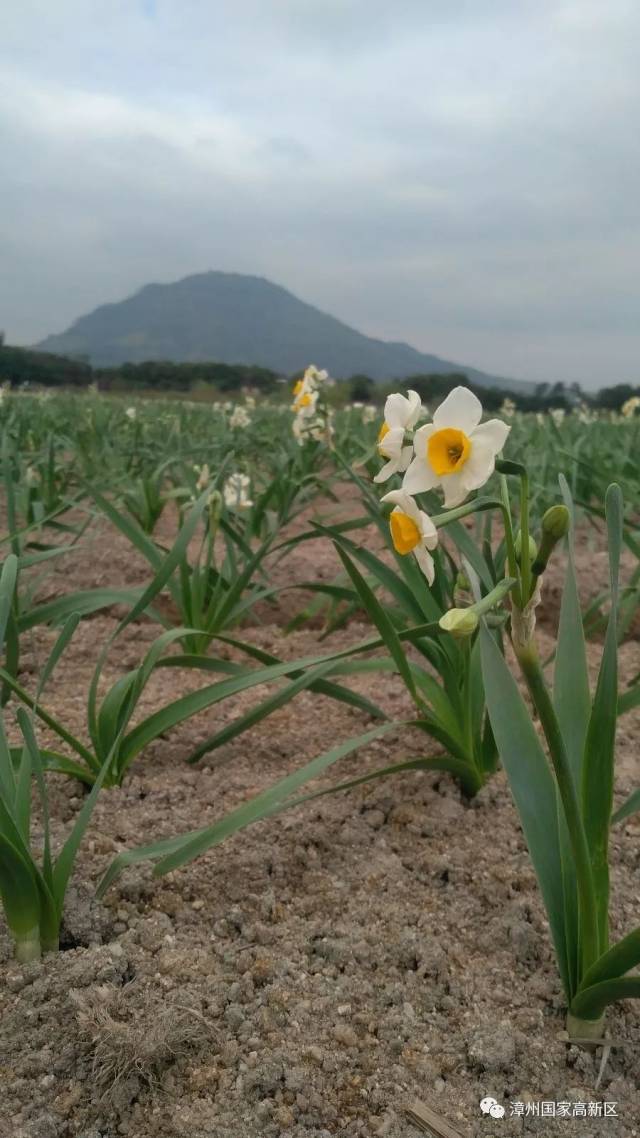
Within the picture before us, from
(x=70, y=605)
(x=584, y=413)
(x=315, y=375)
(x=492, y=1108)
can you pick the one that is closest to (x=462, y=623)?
(x=492, y=1108)

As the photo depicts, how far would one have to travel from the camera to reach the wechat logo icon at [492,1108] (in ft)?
2.96

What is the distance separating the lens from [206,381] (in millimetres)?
17078

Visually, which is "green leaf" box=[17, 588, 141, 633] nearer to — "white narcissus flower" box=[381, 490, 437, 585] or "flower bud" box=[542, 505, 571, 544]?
"white narcissus flower" box=[381, 490, 437, 585]

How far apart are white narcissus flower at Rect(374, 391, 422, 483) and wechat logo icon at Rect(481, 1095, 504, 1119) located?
70 centimetres

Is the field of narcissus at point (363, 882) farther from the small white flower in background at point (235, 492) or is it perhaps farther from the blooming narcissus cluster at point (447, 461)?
the small white flower in background at point (235, 492)

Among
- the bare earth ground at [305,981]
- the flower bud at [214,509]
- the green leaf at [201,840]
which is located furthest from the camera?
the flower bud at [214,509]

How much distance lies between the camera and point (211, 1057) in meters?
0.97

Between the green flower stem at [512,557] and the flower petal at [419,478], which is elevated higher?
the flower petal at [419,478]

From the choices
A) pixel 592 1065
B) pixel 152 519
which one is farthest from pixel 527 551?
pixel 152 519

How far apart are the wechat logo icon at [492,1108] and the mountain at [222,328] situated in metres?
76.2

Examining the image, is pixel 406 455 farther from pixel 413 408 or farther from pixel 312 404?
pixel 312 404

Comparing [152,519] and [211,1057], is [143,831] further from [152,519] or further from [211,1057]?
[152,519]

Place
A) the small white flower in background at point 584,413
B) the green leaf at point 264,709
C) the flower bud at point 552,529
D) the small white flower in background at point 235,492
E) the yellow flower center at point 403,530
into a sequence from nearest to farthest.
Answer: the flower bud at point 552,529
the yellow flower center at point 403,530
the green leaf at point 264,709
the small white flower in background at point 235,492
the small white flower in background at point 584,413

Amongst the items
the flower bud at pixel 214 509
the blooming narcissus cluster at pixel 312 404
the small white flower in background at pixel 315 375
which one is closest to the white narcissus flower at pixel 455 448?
the flower bud at pixel 214 509
